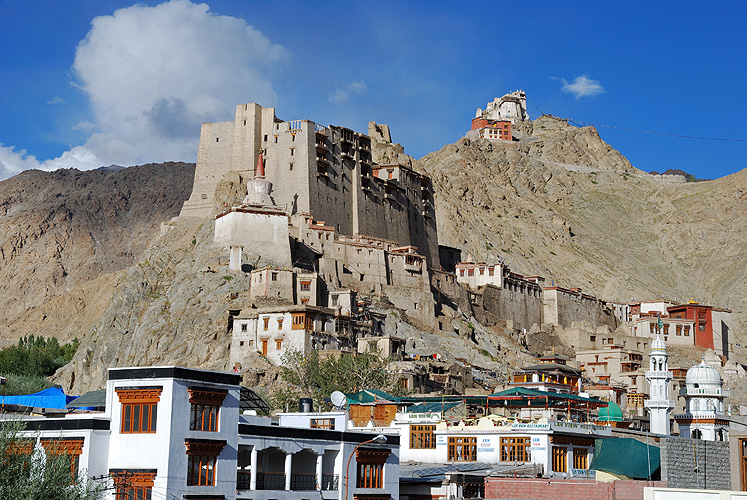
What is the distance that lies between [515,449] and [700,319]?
311 feet

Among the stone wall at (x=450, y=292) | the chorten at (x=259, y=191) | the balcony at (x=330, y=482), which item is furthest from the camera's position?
the stone wall at (x=450, y=292)

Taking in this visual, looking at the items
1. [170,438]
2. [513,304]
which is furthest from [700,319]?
[170,438]

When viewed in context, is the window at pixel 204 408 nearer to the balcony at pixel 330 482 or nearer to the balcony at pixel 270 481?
the balcony at pixel 270 481

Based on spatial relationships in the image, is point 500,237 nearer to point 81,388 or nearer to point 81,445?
point 81,388

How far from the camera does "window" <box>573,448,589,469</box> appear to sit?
2044 inches

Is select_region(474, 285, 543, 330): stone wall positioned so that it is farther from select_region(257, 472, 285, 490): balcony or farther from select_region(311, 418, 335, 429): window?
select_region(257, 472, 285, 490): balcony

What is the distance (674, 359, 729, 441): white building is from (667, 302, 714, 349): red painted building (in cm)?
7716

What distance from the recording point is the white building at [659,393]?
60.1 m

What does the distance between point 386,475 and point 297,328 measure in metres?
45.5

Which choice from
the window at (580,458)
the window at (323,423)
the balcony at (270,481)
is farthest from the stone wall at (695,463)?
the balcony at (270,481)

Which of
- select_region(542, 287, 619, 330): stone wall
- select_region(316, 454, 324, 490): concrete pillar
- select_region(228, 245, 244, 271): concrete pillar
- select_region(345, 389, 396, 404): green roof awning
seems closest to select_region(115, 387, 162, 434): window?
select_region(316, 454, 324, 490): concrete pillar

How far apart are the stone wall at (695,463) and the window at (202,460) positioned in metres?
19.7

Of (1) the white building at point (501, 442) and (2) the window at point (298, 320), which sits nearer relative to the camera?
(1) the white building at point (501, 442)

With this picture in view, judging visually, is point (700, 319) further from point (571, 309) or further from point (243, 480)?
point (243, 480)
